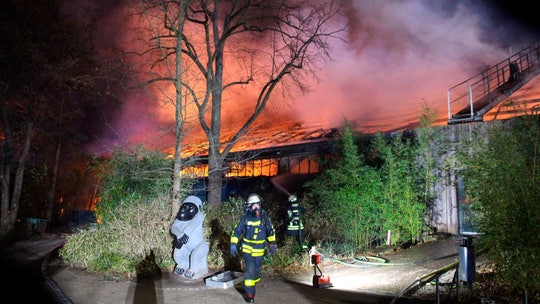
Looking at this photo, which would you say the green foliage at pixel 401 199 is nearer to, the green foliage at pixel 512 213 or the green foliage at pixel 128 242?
the green foliage at pixel 512 213

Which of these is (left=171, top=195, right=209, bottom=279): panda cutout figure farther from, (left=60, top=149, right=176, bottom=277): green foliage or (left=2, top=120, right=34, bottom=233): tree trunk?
(left=2, top=120, right=34, bottom=233): tree trunk

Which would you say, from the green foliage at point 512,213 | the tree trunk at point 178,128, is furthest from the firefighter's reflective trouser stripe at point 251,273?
the tree trunk at point 178,128

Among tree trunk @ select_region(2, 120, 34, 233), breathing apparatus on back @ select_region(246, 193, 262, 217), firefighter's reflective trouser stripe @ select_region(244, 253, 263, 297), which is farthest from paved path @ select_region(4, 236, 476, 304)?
tree trunk @ select_region(2, 120, 34, 233)

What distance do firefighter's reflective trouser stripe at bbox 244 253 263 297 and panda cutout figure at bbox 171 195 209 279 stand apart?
6.03ft

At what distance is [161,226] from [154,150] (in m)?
4.01

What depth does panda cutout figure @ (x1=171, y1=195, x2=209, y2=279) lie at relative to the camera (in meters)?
8.32

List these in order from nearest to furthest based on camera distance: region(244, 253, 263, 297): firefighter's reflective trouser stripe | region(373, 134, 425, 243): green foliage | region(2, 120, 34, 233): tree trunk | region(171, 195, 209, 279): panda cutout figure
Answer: region(244, 253, 263, 297): firefighter's reflective trouser stripe → region(171, 195, 209, 279): panda cutout figure → region(373, 134, 425, 243): green foliage → region(2, 120, 34, 233): tree trunk

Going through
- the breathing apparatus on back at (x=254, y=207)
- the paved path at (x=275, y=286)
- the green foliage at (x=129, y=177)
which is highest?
the green foliage at (x=129, y=177)

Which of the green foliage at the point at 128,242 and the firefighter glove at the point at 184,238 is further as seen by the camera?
the green foliage at the point at 128,242

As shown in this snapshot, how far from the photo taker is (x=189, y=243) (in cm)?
844

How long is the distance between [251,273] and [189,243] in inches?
86.2

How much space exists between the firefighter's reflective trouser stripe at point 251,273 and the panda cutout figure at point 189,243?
184cm

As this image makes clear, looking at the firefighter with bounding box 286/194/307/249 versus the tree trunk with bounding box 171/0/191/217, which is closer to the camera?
the tree trunk with bounding box 171/0/191/217

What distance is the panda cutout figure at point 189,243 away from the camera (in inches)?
328
